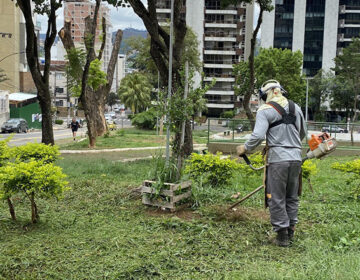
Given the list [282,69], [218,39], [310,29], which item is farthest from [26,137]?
[310,29]

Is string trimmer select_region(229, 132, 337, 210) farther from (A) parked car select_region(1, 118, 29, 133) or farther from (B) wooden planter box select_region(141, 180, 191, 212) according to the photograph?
(A) parked car select_region(1, 118, 29, 133)

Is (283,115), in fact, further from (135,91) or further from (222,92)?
(222,92)

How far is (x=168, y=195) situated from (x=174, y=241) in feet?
4.18

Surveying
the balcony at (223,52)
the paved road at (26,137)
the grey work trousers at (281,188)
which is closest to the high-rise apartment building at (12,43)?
the paved road at (26,137)

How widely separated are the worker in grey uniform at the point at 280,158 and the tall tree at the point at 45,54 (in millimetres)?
9515

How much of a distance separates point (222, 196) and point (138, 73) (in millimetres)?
52804

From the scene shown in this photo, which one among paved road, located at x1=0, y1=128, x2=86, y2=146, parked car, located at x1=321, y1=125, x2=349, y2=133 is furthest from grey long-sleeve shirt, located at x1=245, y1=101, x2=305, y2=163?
paved road, located at x1=0, y1=128, x2=86, y2=146

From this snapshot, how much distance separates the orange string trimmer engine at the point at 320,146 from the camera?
18.0 feet

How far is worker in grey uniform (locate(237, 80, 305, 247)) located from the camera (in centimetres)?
520

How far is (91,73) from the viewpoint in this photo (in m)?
23.9

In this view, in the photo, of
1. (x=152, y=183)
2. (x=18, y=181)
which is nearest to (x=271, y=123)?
(x=152, y=183)

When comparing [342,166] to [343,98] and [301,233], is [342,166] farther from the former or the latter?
[343,98]

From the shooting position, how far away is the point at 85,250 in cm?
491

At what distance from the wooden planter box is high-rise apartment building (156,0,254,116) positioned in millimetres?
67236
